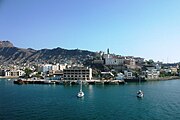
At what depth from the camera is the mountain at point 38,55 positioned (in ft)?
395

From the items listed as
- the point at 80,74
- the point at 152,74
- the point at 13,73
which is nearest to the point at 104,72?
the point at 152,74

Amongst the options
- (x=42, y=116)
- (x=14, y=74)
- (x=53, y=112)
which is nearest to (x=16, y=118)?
(x=42, y=116)

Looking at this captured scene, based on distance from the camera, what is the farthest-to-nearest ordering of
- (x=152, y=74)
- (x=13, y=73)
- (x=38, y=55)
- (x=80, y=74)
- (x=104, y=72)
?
(x=38, y=55) < (x=13, y=73) < (x=104, y=72) < (x=152, y=74) < (x=80, y=74)

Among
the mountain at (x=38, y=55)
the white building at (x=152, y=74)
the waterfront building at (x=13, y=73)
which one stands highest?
the mountain at (x=38, y=55)

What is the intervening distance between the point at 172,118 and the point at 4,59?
144m

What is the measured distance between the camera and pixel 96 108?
56.5 ft

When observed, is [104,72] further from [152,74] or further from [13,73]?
[13,73]

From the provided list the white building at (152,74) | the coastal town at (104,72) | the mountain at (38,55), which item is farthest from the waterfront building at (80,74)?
the mountain at (38,55)

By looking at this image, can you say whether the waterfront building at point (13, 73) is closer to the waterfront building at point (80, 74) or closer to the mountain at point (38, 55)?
the waterfront building at point (80, 74)

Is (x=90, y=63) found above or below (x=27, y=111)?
above

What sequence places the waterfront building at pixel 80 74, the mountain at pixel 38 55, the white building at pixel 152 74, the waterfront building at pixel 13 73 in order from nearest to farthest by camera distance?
the waterfront building at pixel 80 74 → the white building at pixel 152 74 → the waterfront building at pixel 13 73 → the mountain at pixel 38 55

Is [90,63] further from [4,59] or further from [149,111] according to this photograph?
[4,59]

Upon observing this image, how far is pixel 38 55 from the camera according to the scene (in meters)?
143

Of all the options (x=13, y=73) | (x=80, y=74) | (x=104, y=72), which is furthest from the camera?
(x=13, y=73)
